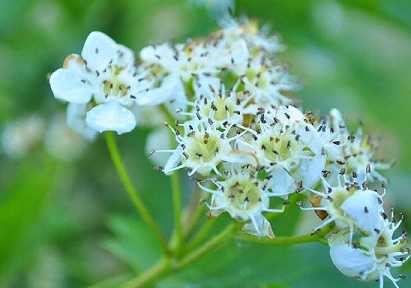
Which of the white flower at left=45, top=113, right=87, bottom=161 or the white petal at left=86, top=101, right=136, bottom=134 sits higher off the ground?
the white petal at left=86, top=101, right=136, bottom=134

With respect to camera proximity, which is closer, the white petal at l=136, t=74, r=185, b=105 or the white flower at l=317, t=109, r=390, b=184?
the white flower at l=317, t=109, r=390, b=184

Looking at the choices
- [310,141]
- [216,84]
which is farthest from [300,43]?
[310,141]

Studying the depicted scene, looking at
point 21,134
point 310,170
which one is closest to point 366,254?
point 310,170

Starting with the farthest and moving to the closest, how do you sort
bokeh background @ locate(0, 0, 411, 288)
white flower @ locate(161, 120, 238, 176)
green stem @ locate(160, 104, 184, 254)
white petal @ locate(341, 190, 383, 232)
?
bokeh background @ locate(0, 0, 411, 288) < green stem @ locate(160, 104, 184, 254) < white flower @ locate(161, 120, 238, 176) < white petal @ locate(341, 190, 383, 232)

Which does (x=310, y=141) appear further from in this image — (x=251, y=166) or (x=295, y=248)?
(x=295, y=248)

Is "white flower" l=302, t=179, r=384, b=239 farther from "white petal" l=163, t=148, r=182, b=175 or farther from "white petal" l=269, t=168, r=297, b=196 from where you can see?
"white petal" l=163, t=148, r=182, b=175

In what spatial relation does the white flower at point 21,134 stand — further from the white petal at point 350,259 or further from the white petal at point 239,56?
the white petal at point 350,259

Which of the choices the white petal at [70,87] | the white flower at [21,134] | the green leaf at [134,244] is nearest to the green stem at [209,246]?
the green leaf at [134,244]

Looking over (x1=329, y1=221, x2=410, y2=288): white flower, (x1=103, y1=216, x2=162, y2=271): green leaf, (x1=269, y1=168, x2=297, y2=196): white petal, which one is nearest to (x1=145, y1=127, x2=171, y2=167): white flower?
(x1=103, y1=216, x2=162, y2=271): green leaf

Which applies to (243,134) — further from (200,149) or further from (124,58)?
(124,58)
